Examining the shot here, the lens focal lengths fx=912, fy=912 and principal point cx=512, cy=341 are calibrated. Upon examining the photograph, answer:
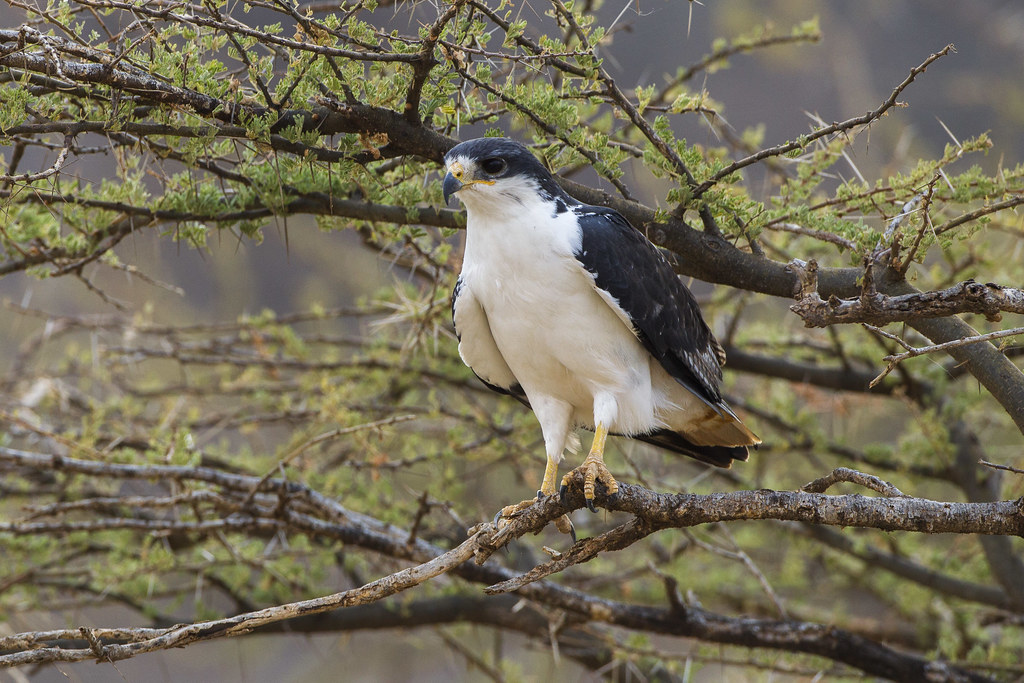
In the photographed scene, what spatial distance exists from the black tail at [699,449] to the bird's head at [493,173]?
101 centimetres

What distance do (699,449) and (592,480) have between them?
0.94m

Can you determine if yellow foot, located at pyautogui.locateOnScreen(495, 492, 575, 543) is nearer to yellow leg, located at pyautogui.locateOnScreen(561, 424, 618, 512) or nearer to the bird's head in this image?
yellow leg, located at pyautogui.locateOnScreen(561, 424, 618, 512)

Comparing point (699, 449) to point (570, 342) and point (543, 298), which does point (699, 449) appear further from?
point (543, 298)

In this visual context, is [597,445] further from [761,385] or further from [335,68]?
[761,385]

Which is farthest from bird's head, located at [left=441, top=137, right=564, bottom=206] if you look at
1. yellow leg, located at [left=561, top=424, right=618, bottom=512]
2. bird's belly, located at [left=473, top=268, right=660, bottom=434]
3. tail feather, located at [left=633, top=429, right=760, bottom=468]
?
tail feather, located at [left=633, top=429, right=760, bottom=468]

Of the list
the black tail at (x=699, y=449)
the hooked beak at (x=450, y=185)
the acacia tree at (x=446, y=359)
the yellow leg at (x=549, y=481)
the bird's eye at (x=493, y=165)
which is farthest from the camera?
the black tail at (x=699, y=449)

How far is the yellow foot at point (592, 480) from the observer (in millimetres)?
2404

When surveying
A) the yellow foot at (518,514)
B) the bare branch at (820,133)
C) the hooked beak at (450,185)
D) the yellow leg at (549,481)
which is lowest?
the yellow foot at (518,514)

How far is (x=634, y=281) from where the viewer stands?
2.63 m

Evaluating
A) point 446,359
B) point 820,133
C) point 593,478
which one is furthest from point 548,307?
point 446,359

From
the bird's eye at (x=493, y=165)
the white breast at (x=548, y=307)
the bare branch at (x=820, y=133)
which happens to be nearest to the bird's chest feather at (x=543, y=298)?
the white breast at (x=548, y=307)

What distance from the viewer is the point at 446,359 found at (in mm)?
4879

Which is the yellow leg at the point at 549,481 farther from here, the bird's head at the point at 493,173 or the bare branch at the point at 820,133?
the bare branch at the point at 820,133

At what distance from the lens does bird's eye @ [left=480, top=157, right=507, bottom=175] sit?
261 cm
